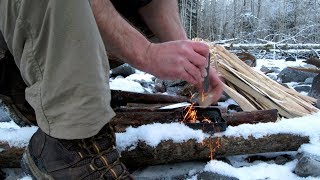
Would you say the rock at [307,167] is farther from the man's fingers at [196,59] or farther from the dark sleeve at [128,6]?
the dark sleeve at [128,6]

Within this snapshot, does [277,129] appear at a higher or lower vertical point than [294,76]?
higher

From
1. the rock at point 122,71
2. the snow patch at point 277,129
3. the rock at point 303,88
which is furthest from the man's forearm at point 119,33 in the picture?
the rock at point 122,71

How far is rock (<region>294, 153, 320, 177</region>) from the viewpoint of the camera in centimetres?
191

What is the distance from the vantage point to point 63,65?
4.17 feet

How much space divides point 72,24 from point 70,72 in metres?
0.17

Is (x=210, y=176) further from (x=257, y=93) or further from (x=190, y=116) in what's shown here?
(x=257, y=93)

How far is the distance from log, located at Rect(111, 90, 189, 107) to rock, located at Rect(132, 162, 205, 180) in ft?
2.31

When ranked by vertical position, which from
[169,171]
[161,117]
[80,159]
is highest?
[80,159]

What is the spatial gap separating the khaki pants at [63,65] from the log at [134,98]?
52.0 inches

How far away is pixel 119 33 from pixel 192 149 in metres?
0.82

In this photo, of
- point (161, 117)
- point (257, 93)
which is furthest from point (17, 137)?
point (257, 93)

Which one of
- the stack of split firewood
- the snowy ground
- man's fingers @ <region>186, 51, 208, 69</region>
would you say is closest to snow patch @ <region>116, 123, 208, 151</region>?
the snowy ground

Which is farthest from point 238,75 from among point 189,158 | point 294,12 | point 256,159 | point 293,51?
point 294,12

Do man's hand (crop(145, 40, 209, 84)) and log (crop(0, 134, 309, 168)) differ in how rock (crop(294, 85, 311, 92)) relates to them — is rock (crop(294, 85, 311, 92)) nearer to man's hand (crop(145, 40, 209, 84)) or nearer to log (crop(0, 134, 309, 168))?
log (crop(0, 134, 309, 168))
